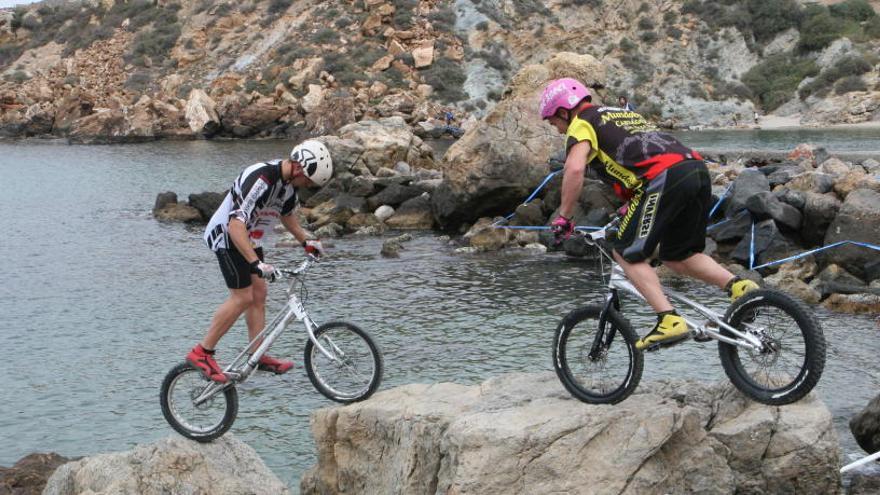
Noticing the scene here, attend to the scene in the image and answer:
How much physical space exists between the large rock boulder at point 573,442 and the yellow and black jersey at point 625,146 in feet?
6.06

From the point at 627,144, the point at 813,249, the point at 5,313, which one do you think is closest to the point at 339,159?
the point at 5,313

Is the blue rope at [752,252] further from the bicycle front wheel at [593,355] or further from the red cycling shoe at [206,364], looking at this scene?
the red cycling shoe at [206,364]

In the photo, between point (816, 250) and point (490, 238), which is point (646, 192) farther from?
point (490, 238)

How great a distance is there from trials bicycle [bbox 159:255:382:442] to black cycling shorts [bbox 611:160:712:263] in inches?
104

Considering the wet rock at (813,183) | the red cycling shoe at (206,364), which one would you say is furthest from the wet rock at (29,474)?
the wet rock at (813,183)

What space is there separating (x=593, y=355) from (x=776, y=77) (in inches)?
2748

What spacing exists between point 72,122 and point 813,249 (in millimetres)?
63746

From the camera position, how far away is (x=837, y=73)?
65.6 metres

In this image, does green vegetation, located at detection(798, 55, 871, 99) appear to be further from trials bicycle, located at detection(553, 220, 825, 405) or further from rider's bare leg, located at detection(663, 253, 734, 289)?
trials bicycle, located at detection(553, 220, 825, 405)

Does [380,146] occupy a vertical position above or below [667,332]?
below

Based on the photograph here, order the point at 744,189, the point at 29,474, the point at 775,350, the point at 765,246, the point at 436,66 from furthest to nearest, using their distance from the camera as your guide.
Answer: the point at 436,66 → the point at 744,189 → the point at 765,246 → the point at 29,474 → the point at 775,350

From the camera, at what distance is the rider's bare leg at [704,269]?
7.32 m

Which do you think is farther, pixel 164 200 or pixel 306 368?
pixel 164 200

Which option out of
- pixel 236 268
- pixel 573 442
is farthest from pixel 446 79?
pixel 573 442
